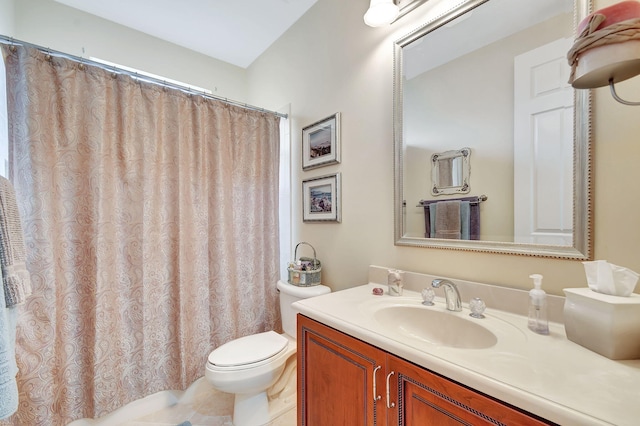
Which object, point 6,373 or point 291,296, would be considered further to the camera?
point 291,296

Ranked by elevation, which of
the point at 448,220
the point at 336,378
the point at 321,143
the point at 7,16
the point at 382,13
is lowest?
the point at 336,378

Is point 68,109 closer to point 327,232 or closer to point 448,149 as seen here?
point 327,232

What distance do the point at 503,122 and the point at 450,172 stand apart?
0.27 m

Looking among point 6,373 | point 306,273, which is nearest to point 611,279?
point 306,273

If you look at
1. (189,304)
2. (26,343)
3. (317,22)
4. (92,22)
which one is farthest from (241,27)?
(26,343)

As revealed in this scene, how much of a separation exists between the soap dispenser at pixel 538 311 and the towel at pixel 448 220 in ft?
1.16

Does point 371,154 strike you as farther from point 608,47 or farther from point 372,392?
point 372,392

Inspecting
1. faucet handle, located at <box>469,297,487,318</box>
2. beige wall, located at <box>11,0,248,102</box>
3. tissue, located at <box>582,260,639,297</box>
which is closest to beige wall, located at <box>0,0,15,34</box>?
beige wall, located at <box>11,0,248,102</box>

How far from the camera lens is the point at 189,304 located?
1650 mm

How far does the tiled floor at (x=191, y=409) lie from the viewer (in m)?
1.48

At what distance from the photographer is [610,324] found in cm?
63

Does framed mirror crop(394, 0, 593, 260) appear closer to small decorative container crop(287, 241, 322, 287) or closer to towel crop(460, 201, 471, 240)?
towel crop(460, 201, 471, 240)

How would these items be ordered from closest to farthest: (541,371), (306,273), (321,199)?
(541,371) → (306,273) → (321,199)

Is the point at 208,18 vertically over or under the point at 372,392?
over
